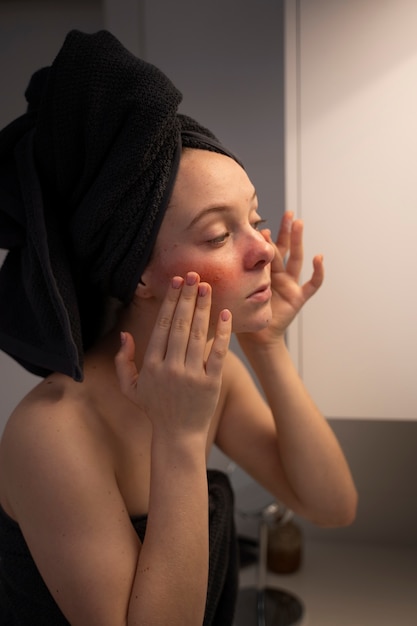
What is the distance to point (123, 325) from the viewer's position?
1.01 meters

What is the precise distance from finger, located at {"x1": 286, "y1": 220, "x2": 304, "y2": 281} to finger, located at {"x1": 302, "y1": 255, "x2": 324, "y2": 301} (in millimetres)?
30

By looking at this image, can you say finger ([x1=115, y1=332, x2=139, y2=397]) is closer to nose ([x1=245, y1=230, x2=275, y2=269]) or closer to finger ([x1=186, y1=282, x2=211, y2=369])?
finger ([x1=186, y1=282, x2=211, y2=369])

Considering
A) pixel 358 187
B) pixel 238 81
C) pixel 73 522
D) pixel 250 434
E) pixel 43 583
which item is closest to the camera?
pixel 73 522

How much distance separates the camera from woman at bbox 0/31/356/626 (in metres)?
0.81

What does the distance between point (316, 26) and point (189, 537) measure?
2.56 ft

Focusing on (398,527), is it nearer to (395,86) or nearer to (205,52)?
(395,86)

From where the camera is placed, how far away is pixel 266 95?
56.3 inches

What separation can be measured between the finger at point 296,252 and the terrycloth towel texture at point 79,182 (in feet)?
0.61

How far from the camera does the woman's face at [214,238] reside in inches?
34.3

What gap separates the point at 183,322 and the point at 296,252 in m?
0.32

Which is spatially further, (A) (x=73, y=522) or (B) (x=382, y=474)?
(B) (x=382, y=474)

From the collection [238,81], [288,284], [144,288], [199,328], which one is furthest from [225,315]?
[238,81]

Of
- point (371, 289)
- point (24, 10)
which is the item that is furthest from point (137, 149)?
point (24, 10)

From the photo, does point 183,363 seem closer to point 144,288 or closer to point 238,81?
point 144,288
